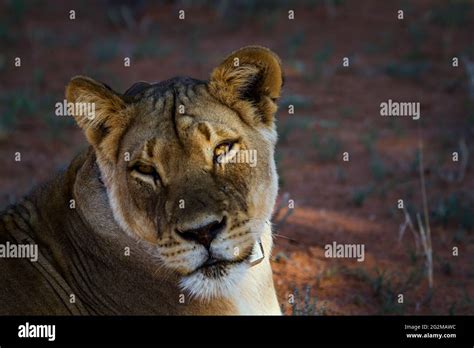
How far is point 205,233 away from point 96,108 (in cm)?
98

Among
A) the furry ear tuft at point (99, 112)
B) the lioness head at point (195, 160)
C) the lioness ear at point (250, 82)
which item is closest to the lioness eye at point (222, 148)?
the lioness head at point (195, 160)

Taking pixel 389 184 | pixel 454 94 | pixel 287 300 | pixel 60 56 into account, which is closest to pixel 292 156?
pixel 389 184

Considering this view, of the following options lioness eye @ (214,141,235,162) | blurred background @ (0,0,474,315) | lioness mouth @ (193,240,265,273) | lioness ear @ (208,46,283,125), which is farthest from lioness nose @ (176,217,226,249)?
blurred background @ (0,0,474,315)

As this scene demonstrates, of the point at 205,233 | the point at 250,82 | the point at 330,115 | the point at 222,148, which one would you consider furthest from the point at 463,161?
the point at 205,233

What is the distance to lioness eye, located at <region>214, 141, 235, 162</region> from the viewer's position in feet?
15.5

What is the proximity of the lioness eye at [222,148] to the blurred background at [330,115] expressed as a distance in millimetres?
817

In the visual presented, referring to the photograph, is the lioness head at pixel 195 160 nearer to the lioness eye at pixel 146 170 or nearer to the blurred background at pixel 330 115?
the lioness eye at pixel 146 170

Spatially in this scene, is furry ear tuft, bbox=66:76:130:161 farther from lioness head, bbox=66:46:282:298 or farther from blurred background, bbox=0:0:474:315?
blurred background, bbox=0:0:474:315

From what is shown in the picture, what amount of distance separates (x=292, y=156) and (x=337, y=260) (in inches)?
119

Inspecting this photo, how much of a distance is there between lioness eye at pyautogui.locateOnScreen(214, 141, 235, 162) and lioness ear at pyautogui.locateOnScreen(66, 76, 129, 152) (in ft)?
1.79

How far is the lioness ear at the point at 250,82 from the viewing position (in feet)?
16.1

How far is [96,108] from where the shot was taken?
4945mm

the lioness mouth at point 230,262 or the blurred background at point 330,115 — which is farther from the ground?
the blurred background at point 330,115

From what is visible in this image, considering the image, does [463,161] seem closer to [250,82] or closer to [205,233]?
[250,82]
